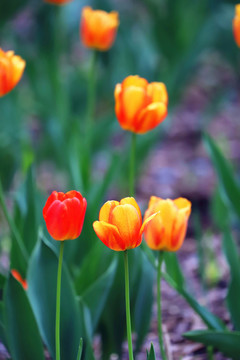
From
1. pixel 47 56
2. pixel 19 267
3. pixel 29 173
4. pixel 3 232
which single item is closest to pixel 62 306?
pixel 19 267

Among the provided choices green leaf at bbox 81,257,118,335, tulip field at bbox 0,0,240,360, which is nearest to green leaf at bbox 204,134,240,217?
tulip field at bbox 0,0,240,360

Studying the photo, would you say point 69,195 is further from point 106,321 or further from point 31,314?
point 106,321

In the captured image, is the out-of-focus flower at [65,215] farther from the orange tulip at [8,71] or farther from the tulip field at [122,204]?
the orange tulip at [8,71]

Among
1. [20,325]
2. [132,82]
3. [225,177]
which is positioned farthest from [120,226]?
[225,177]

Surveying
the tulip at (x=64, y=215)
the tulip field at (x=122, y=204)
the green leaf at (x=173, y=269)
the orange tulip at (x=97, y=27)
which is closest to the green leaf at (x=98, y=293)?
the tulip field at (x=122, y=204)

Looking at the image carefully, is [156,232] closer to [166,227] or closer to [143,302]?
[166,227]
